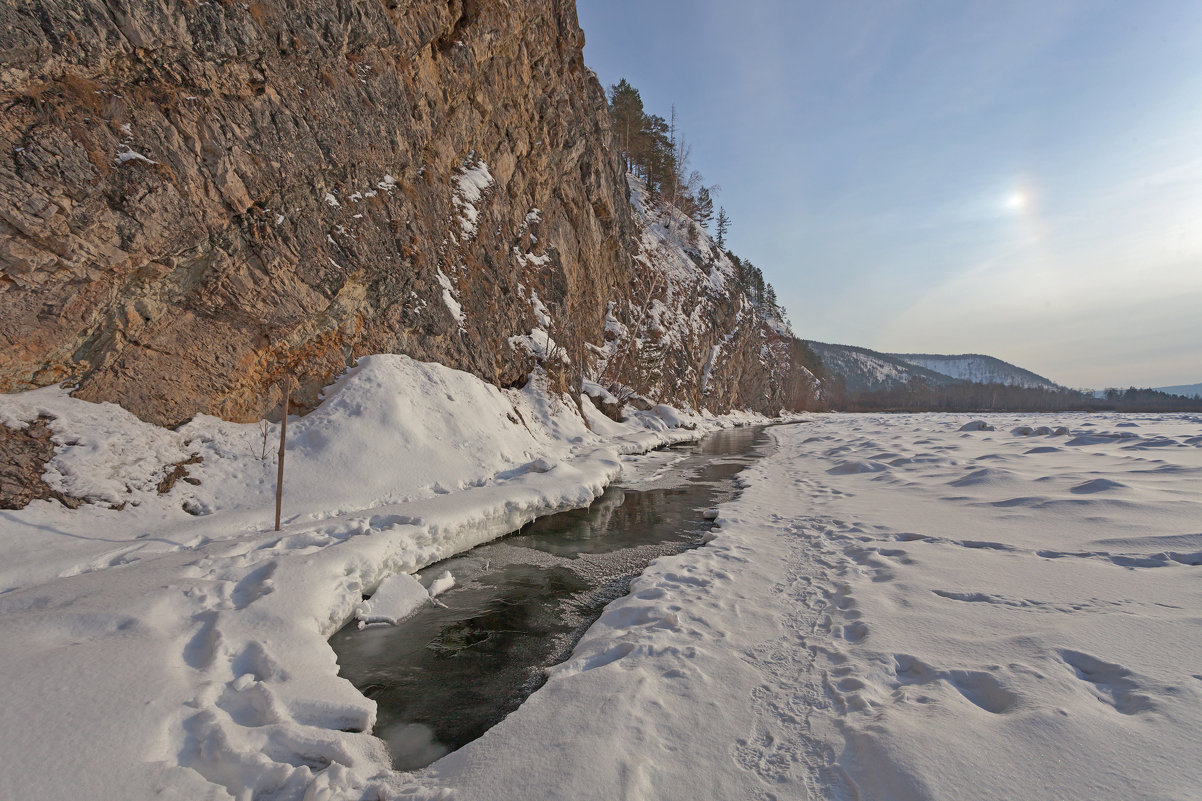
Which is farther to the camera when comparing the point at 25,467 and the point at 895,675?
the point at 25,467

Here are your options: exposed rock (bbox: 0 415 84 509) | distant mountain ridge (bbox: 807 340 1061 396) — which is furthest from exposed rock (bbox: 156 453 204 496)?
distant mountain ridge (bbox: 807 340 1061 396)

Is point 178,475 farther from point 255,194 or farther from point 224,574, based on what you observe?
point 255,194

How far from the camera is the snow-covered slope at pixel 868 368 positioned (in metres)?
168

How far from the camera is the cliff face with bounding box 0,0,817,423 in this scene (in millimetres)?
7371

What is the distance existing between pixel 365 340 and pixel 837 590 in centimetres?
1223

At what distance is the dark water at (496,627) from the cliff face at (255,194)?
682cm

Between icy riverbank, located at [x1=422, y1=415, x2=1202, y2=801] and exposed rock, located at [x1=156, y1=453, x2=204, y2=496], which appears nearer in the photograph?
icy riverbank, located at [x1=422, y1=415, x2=1202, y2=801]

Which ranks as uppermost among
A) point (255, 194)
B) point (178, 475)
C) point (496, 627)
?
point (255, 194)

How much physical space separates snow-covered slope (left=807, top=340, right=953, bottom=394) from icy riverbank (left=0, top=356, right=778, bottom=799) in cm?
A: 17006

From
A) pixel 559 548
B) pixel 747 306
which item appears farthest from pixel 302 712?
pixel 747 306

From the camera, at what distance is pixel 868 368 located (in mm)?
176375

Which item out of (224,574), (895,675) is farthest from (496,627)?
(895,675)

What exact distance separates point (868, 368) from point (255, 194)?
196319 mm

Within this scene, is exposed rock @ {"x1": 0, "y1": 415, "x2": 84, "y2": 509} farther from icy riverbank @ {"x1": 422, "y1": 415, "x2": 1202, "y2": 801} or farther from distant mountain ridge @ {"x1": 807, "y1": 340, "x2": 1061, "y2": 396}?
distant mountain ridge @ {"x1": 807, "y1": 340, "x2": 1061, "y2": 396}
